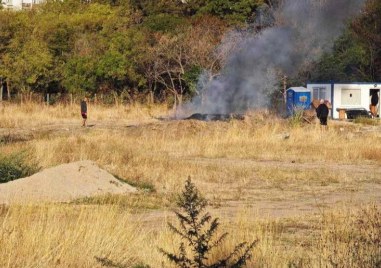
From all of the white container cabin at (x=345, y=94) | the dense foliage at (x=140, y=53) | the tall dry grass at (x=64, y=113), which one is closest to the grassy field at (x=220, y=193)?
the tall dry grass at (x=64, y=113)

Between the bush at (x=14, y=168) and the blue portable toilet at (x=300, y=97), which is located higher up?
the blue portable toilet at (x=300, y=97)

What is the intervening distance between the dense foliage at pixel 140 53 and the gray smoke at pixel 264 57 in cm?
305

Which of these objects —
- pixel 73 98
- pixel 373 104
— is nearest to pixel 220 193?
pixel 373 104

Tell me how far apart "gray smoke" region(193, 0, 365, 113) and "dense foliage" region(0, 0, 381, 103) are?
10.0ft

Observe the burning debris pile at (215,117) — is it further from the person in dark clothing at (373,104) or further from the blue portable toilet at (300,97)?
the person in dark clothing at (373,104)

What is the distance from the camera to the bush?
714 inches

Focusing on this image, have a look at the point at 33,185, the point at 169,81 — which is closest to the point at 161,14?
the point at 169,81

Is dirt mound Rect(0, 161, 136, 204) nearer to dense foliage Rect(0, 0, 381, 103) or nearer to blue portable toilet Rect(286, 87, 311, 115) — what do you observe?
blue portable toilet Rect(286, 87, 311, 115)

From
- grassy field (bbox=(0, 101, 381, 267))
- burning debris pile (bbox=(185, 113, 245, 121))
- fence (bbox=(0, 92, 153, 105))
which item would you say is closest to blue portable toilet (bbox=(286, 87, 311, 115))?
burning debris pile (bbox=(185, 113, 245, 121))

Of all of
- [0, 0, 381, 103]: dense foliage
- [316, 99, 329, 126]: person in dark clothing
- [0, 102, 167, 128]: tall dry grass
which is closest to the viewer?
[316, 99, 329, 126]: person in dark clothing

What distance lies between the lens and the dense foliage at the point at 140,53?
2062 inches

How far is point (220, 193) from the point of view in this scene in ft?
58.9

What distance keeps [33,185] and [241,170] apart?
7.32 metres

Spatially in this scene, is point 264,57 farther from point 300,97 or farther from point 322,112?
point 322,112
